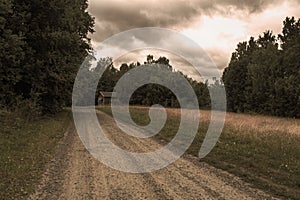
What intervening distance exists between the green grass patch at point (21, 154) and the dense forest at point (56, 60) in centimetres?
347

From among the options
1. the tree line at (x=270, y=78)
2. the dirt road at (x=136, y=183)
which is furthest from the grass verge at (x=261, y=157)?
the tree line at (x=270, y=78)

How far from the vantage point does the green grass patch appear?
23.6 ft

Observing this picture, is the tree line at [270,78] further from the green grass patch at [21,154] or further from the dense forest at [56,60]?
the green grass patch at [21,154]

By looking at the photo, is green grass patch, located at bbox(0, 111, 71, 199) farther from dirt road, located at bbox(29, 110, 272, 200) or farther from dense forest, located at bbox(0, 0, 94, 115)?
dense forest, located at bbox(0, 0, 94, 115)

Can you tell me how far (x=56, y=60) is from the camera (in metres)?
25.3

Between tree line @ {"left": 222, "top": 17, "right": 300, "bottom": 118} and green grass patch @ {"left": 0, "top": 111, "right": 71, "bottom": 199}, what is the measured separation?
147 feet

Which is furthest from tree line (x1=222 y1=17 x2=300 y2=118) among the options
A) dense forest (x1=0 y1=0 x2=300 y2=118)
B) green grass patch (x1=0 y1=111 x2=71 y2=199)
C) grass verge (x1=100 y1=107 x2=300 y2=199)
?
green grass patch (x1=0 y1=111 x2=71 y2=199)

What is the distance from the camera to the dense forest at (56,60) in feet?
67.0

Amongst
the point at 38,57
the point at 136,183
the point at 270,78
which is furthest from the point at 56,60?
the point at 270,78

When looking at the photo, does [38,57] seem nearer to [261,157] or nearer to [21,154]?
[21,154]

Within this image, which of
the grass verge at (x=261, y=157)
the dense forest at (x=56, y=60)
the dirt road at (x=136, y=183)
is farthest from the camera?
the dense forest at (x=56, y=60)

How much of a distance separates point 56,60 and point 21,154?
626 inches

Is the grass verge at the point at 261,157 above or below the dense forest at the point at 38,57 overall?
below

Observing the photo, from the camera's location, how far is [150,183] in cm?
779
